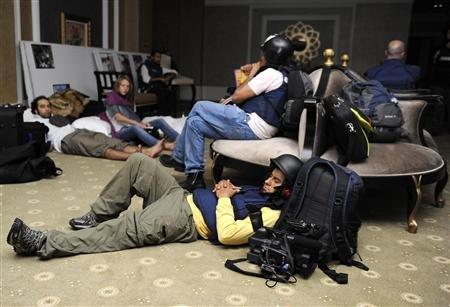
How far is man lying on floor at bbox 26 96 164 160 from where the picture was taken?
404 centimetres

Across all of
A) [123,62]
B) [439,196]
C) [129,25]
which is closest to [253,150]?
[439,196]

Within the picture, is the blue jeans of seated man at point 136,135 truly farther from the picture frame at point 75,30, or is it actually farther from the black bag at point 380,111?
the picture frame at point 75,30

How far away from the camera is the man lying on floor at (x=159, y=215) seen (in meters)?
1.95

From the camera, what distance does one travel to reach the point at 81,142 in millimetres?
4086

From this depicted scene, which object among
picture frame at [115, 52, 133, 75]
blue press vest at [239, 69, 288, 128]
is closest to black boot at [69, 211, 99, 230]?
blue press vest at [239, 69, 288, 128]

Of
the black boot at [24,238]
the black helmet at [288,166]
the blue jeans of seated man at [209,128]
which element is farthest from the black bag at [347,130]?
the black boot at [24,238]

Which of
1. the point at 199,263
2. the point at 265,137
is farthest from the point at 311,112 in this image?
the point at 199,263

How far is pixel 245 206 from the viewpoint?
2061 millimetres

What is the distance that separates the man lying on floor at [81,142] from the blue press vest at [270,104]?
1486mm

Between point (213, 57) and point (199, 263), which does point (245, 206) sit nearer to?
point (199, 263)

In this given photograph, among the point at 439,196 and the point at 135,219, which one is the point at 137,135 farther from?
the point at 439,196

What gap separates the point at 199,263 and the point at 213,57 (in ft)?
27.2

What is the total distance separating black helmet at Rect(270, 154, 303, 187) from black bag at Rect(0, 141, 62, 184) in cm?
197

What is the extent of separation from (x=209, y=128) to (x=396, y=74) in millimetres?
2682
